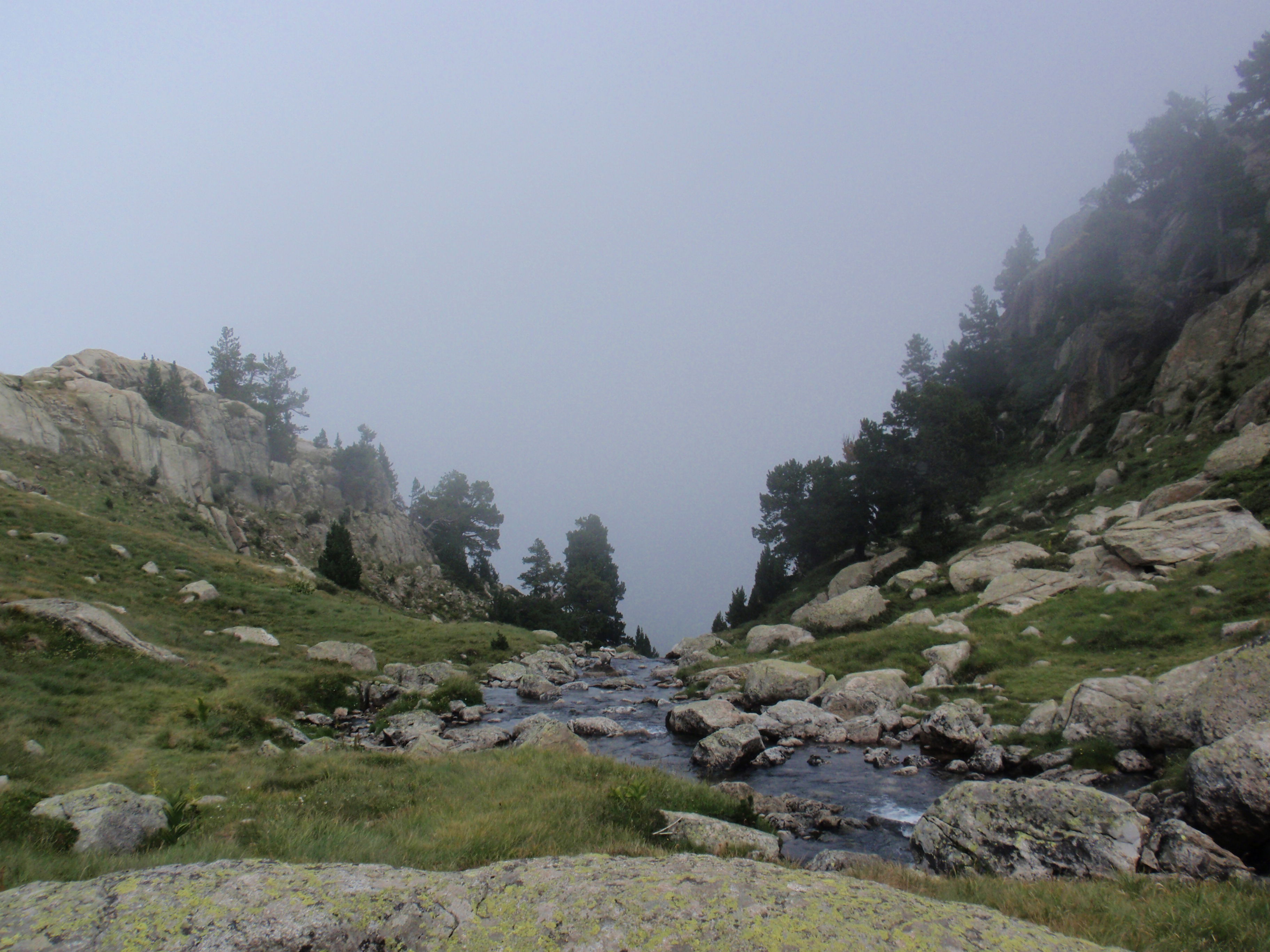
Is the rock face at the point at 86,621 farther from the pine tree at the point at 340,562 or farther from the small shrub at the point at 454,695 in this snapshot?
the pine tree at the point at 340,562

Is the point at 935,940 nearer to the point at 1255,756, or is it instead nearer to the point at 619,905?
the point at 619,905

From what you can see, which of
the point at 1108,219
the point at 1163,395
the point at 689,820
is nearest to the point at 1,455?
the point at 689,820

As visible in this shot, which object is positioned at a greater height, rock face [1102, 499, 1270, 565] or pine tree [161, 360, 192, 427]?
pine tree [161, 360, 192, 427]

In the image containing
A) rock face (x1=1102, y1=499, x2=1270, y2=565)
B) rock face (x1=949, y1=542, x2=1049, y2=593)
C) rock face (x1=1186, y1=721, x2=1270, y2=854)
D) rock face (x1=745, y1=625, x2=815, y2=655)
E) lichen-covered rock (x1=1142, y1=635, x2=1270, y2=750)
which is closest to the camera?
rock face (x1=1186, y1=721, x2=1270, y2=854)

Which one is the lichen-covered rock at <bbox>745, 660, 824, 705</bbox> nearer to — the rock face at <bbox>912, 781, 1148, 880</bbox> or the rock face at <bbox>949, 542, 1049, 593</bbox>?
the rock face at <bbox>949, 542, 1049, 593</bbox>

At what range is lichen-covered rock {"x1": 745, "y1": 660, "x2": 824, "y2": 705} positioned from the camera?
28.4 meters

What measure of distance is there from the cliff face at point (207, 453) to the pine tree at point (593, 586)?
79.5 ft

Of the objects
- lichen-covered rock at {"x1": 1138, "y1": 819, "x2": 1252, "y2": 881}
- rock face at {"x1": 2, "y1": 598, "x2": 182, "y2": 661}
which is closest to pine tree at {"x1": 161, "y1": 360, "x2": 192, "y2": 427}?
rock face at {"x1": 2, "y1": 598, "x2": 182, "y2": 661}

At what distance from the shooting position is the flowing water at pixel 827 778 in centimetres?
1259

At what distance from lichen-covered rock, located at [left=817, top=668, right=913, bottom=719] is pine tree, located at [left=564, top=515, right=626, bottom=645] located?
57829 mm

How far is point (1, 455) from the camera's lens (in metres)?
49.4

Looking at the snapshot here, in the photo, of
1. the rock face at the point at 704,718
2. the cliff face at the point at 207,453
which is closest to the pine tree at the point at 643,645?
the cliff face at the point at 207,453

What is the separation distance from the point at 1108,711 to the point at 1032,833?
982 cm

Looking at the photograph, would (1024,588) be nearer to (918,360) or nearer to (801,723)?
(801,723)
